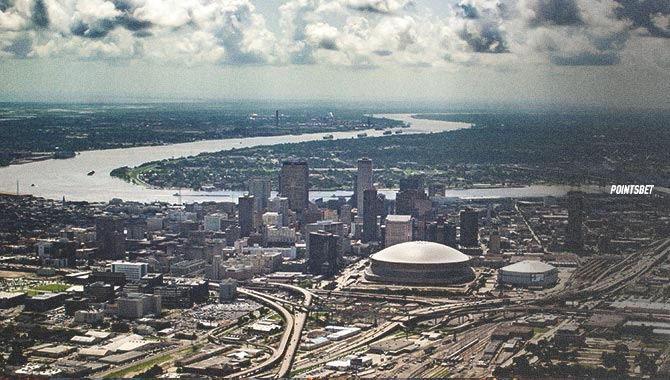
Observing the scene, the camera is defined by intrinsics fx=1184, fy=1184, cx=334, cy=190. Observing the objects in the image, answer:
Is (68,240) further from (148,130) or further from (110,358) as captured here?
(148,130)

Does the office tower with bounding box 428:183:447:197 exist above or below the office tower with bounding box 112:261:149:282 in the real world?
above

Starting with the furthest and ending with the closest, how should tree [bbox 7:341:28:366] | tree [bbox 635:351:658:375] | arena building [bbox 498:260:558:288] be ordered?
arena building [bbox 498:260:558:288] < tree [bbox 7:341:28:366] < tree [bbox 635:351:658:375]

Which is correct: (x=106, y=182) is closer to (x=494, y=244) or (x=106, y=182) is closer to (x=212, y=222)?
(x=212, y=222)

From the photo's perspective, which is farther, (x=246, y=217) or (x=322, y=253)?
(x=246, y=217)

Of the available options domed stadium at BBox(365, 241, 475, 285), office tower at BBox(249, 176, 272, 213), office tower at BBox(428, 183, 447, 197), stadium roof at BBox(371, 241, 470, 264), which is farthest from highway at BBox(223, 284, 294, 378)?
office tower at BBox(428, 183, 447, 197)

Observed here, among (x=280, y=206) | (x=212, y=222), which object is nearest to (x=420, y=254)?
(x=212, y=222)

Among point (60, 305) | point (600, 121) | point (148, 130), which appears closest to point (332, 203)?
point (600, 121)

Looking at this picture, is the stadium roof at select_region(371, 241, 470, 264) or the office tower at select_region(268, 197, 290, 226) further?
the office tower at select_region(268, 197, 290, 226)

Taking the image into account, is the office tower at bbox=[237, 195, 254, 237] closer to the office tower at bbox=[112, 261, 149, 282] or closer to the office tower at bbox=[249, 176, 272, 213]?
the office tower at bbox=[249, 176, 272, 213]
